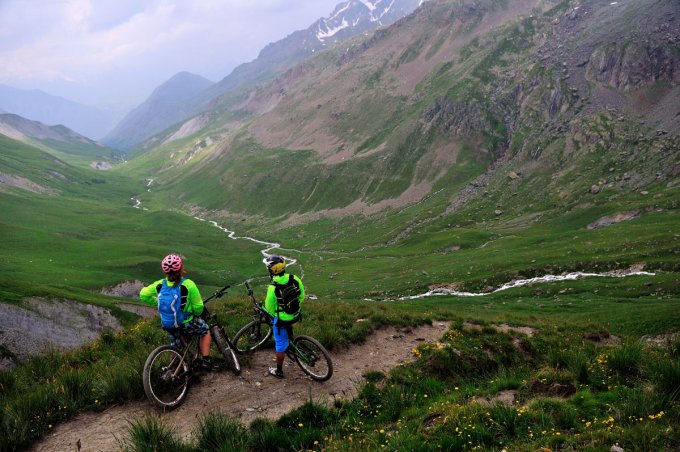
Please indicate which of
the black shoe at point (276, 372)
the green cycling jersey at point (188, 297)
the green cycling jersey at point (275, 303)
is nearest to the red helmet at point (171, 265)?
the green cycling jersey at point (188, 297)

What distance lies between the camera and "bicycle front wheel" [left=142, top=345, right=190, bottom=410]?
12.5 meters

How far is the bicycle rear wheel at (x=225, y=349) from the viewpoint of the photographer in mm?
14484

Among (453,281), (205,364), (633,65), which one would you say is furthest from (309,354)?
(633,65)

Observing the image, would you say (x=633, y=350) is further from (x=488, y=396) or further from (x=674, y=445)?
(x=674, y=445)

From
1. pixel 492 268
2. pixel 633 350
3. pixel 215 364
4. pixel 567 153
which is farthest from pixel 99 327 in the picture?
pixel 567 153

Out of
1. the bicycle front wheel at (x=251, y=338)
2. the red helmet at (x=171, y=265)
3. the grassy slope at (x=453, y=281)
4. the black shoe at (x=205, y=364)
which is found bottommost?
the grassy slope at (x=453, y=281)

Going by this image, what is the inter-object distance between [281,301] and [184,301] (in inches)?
123

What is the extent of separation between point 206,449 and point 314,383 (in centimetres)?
538

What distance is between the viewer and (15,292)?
1777 inches

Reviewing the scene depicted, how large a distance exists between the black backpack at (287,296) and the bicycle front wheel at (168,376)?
352 centimetres

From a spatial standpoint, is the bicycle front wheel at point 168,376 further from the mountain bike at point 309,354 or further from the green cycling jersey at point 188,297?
the mountain bike at point 309,354

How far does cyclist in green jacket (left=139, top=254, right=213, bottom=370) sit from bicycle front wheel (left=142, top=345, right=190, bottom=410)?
1.47ft

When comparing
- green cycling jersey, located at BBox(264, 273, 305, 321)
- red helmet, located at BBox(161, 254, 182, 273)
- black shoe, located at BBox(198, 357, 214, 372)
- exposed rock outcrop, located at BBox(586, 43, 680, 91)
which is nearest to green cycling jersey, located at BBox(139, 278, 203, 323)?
red helmet, located at BBox(161, 254, 182, 273)

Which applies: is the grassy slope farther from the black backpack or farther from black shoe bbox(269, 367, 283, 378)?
the black backpack
